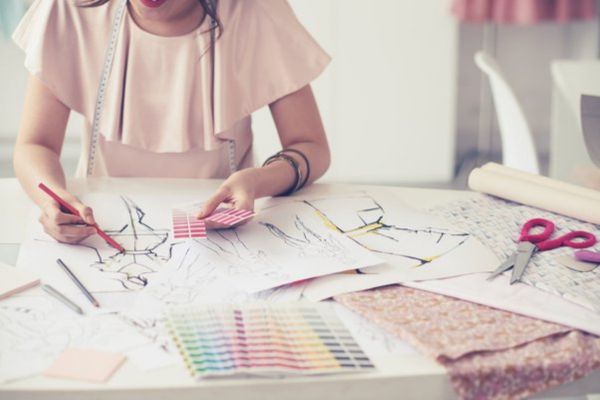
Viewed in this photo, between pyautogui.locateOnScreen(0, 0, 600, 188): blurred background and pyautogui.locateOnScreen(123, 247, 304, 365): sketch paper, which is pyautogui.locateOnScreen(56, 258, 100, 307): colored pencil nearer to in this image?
pyautogui.locateOnScreen(123, 247, 304, 365): sketch paper

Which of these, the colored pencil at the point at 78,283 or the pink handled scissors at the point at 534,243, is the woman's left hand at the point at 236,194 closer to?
the colored pencil at the point at 78,283

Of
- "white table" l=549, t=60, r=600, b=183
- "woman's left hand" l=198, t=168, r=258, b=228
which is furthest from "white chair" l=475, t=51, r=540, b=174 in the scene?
"woman's left hand" l=198, t=168, r=258, b=228

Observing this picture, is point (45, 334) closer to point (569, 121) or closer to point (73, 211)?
point (73, 211)

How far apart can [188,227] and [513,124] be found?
1.06 m

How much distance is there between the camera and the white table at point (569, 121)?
187cm

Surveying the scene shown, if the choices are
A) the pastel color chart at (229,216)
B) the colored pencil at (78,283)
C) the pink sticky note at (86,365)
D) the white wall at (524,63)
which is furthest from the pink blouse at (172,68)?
the white wall at (524,63)

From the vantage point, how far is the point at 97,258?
94 centimetres

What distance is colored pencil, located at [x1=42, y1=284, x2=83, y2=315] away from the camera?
80cm

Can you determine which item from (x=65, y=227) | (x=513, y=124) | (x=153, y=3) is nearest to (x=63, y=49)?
(x=153, y=3)

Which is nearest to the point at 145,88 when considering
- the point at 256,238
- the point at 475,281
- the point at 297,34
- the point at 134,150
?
the point at 134,150

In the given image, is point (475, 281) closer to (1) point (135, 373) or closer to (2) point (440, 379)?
(2) point (440, 379)

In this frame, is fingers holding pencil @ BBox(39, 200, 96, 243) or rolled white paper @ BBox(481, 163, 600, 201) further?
rolled white paper @ BBox(481, 163, 600, 201)

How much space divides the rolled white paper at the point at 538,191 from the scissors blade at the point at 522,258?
0.45 ft

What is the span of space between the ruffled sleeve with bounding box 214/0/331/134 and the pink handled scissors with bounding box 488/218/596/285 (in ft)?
1.54
